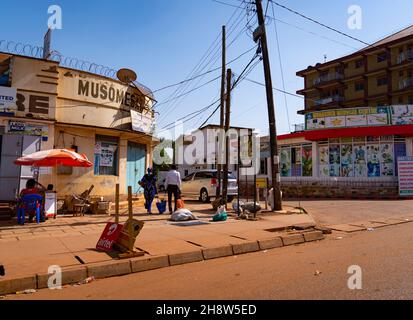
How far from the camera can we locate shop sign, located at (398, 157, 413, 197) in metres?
19.9

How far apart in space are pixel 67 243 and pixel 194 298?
422 centimetres

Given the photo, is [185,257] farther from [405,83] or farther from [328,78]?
[328,78]

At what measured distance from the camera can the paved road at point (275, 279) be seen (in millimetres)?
4477

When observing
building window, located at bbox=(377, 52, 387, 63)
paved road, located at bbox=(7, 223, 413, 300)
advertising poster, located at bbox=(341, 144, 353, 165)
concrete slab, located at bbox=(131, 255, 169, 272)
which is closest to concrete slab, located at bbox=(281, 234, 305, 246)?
paved road, located at bbox=(7, 223, 413, 300)

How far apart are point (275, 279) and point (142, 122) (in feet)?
39.4

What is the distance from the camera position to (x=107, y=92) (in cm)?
1445

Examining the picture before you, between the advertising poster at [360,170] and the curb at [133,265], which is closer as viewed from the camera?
the curb at [133,265]

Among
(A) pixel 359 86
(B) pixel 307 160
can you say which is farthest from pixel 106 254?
(A) pixel 359 86

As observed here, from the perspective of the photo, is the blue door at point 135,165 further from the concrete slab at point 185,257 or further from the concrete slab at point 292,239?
the concrete slab at point 185,257

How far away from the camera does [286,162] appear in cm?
2884

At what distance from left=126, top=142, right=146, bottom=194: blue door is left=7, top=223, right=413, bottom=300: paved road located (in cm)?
965

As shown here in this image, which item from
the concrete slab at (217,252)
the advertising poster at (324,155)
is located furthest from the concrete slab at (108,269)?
the advertising poster at (324,155)

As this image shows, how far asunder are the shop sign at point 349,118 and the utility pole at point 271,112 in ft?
40.3
